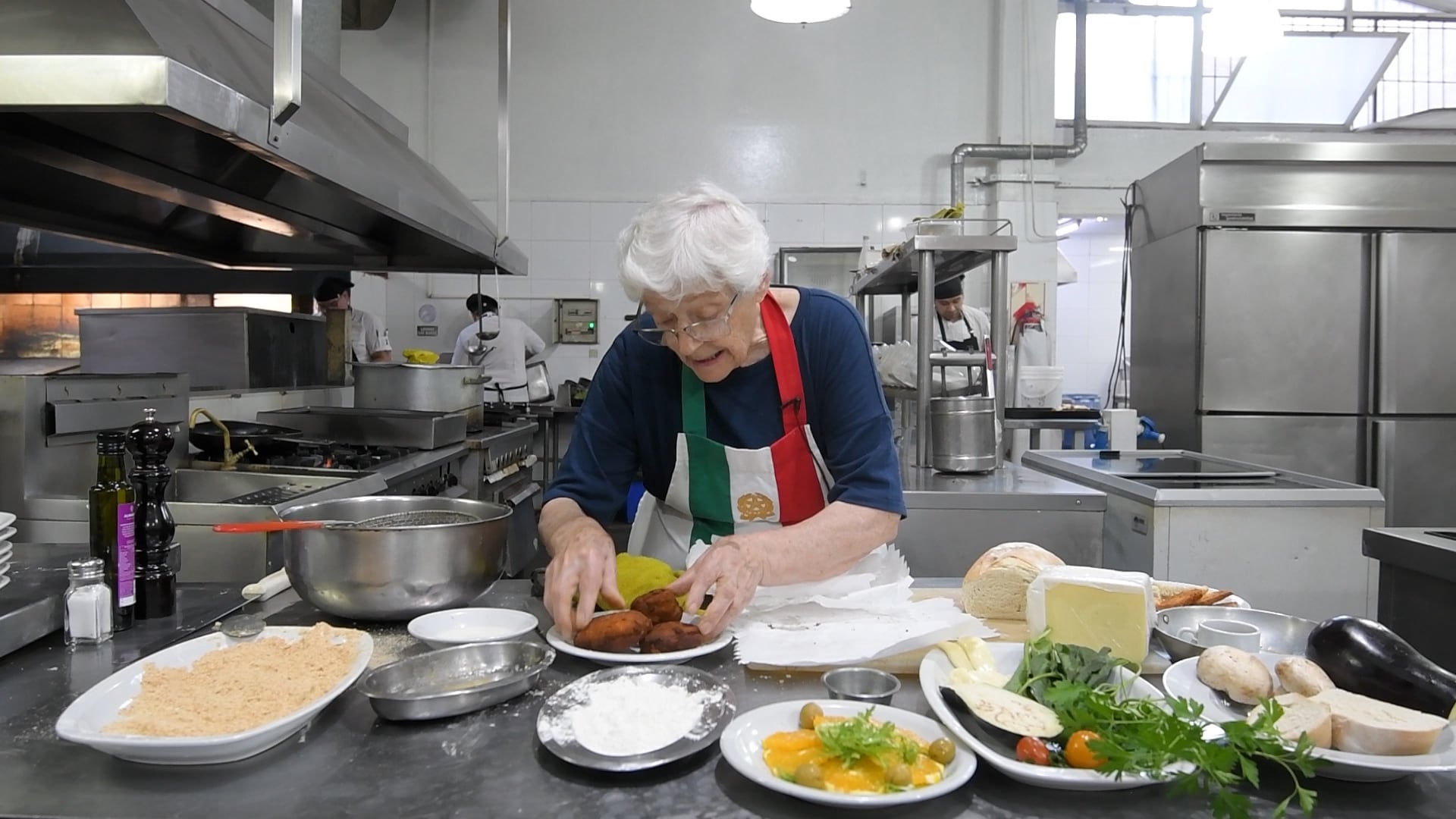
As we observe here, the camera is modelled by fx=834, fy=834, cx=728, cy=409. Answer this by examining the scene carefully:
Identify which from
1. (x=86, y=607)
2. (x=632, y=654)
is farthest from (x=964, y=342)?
(x=86, y=607)

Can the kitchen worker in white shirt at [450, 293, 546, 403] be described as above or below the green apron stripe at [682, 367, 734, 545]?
above

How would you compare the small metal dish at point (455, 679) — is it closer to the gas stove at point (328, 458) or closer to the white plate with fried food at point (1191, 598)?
the white plate with fried food at point (1191, 598)

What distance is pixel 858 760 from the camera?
0.93 metres

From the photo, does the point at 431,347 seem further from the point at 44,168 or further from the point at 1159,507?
the point at 1159,507

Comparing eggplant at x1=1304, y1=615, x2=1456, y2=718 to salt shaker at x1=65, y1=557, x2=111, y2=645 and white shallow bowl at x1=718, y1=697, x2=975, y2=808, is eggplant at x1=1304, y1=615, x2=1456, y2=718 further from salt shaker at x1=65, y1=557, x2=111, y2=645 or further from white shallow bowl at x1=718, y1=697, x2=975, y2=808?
salt shaker at x1=65, y1=557, x2=111, y2=645

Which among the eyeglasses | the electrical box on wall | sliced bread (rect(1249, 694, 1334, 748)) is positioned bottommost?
sliced bread (rect(1249, 694, 1334, 748))

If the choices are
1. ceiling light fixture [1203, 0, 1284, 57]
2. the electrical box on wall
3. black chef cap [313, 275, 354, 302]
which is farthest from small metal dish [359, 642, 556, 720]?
the electrical box on wall

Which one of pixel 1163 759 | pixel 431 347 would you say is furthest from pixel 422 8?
pixel 1163 759

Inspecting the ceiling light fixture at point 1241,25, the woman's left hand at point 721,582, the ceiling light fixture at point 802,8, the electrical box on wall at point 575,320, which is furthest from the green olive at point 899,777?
the electrical box on wall at point 575,320

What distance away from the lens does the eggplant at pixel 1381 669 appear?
1.06 metres

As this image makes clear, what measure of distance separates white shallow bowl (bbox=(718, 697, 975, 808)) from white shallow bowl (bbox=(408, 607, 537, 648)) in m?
0.47

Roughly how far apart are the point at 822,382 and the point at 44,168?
206 centimetres

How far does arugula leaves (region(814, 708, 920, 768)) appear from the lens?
914 mm

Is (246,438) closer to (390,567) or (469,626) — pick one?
Answer: (390,567)
